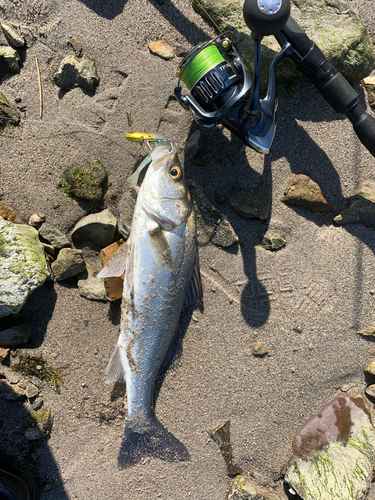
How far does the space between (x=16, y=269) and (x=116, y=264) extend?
0.92 meters

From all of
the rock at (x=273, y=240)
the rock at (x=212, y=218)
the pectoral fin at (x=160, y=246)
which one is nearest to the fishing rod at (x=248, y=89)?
the rock at (x=212, y=218)

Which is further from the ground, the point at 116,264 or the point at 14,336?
the point at 116,264

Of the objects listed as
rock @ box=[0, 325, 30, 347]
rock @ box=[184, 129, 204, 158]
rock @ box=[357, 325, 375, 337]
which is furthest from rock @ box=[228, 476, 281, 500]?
rock @ box=[184, 129, 204, 158]

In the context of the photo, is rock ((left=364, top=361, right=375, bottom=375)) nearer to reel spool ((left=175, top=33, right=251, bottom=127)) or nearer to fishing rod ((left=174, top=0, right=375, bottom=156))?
fishing rod ((left=174, top=0, right=375, bottom=156))

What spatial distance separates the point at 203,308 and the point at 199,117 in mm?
1851

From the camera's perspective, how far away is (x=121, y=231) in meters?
3.38

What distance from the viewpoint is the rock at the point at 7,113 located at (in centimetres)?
335

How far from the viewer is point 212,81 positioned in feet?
9.48

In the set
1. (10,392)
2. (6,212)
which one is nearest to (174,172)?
(6,212)

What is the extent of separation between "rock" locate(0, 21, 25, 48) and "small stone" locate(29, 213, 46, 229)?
170 cm

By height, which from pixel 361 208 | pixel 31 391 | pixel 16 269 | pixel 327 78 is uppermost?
pixel 327 78

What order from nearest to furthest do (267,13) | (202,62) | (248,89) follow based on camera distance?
(267,13), (248,89), (202,62)

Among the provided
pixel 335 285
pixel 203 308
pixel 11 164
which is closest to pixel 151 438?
pixel 203 308

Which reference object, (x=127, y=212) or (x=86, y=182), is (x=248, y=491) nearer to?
(x=127, y=212)
